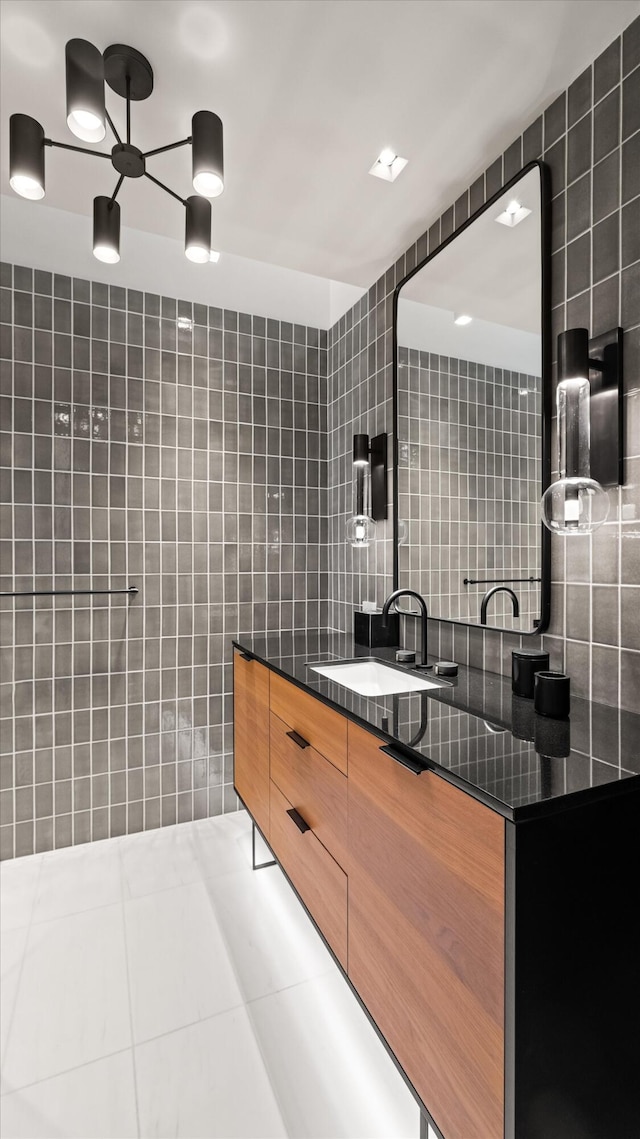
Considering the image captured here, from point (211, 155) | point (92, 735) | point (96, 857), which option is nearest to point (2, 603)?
point (92, 735)

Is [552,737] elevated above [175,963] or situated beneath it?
elevated above

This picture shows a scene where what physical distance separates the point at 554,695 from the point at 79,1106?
4.88 feet

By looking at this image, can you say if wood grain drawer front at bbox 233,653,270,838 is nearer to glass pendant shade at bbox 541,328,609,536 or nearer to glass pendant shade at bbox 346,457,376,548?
glass pendant shade at bbox 346,457,376,548

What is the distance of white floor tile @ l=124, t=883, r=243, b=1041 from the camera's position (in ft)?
4.95

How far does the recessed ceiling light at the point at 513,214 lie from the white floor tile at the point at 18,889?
113 inches

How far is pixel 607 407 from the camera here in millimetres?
1250

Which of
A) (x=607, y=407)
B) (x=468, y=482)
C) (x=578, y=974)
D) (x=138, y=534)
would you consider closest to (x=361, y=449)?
(x=468, y=482)

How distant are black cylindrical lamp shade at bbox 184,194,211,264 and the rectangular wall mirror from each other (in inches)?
35.4

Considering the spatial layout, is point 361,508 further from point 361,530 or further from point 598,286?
point 598,286

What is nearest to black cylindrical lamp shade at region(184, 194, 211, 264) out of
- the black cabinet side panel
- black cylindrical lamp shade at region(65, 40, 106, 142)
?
black cylindrical lamp shade at region(65, 40, 106, 142)

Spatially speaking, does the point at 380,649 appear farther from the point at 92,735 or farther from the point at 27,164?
the point at 27,164

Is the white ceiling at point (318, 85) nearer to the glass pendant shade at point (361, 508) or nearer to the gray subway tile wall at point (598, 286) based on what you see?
A: the gray subway tile wall at point (598, 286)

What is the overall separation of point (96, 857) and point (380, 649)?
1.56m

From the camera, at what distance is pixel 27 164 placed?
1168 millimetres
